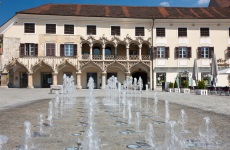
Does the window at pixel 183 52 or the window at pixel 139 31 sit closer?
the window at pixel 183 52

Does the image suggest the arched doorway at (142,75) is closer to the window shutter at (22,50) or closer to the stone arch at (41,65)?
the stone arch at (41,65)

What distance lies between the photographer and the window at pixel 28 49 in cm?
3259

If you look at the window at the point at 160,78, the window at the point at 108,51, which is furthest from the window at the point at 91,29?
the window at the point at 160,78

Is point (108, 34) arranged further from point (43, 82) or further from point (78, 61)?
point (43, 82)

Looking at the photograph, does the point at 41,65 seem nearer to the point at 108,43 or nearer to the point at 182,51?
the point at 108,43

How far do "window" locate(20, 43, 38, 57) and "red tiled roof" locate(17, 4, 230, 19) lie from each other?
13.3 ft

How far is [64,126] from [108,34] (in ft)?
91.1

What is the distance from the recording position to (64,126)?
7336 mm

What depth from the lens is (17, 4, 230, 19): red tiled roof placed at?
111 feet

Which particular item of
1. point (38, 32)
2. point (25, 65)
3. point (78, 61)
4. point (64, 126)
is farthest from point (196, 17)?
point (64, 126)

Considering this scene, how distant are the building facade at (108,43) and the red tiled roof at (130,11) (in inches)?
5.2

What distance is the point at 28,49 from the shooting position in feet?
108

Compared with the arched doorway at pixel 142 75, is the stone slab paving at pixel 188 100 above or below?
below

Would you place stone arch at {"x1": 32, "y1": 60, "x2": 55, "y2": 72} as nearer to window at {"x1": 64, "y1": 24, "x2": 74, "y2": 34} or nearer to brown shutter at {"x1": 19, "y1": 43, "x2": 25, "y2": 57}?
brown shutter at {"x1": 19, "y1": 43, "x2": 25, "y2": 57}
